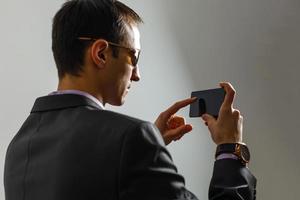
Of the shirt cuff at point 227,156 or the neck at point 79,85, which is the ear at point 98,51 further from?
the shirt cuff at point 227,156

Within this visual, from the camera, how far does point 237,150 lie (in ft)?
2.60

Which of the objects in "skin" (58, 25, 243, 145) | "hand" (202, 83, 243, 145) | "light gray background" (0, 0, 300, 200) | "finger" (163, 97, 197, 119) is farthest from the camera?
"light gray background" (0, 0, 300, 200)

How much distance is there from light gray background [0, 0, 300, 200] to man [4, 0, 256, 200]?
2.08ft

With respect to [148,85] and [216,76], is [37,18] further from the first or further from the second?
[216,76]

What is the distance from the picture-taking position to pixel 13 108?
1296 mm

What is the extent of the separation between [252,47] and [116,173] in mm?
977

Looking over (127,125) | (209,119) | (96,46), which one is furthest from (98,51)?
(209,119)

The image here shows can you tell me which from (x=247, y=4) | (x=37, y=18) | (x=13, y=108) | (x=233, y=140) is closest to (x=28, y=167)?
(x=233, y=140)

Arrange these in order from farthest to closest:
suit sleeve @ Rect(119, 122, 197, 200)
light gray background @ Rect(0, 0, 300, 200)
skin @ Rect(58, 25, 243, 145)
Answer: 1. light gray background @ Rect(0, 0, 300, 200)
2. skin @ Rect(58, 25, 243, 145)
3. suit sleeve @ Rect(119, 122, 197, 200)

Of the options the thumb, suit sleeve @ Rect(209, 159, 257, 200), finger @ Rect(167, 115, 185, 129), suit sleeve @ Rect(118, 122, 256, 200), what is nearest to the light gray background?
finger @ Rect(167, 115, 185, 129)

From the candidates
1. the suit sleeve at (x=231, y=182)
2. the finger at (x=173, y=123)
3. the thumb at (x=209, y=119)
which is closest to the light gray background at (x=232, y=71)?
the finger at (x=173, y=123)

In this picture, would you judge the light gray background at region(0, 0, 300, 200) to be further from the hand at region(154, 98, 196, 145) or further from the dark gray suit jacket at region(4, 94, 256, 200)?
the dark gray suit jacket at region(4, 94, 256, 200)

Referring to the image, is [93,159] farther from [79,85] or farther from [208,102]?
[208,102]

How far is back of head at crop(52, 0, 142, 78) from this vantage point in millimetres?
724
